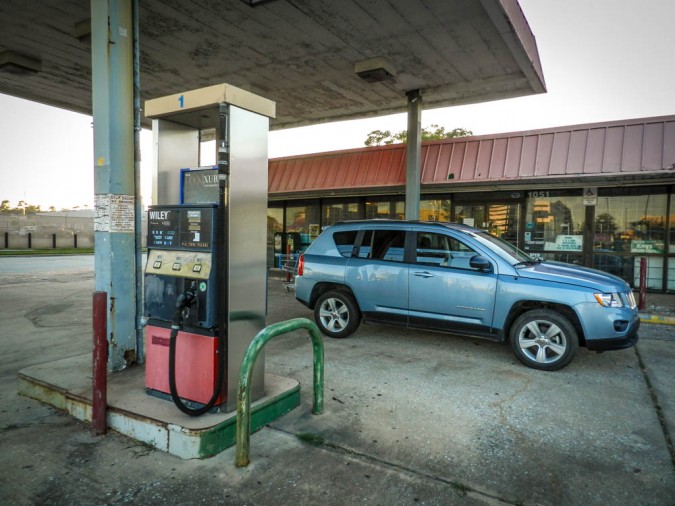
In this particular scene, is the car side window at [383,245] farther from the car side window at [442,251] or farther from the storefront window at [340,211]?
the storefront window at [340,211]

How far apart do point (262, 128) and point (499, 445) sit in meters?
3.26

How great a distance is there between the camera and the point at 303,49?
9164mm

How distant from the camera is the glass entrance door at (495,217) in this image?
485 inches

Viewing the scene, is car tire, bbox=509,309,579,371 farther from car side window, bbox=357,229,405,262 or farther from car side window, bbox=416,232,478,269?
car side window, bbox=357,229,405,262

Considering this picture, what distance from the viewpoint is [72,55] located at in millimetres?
9820

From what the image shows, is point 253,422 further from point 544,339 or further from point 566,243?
point 566,243

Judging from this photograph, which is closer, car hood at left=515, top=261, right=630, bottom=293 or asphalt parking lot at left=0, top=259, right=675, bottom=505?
asphalt parking lot at left=0, top=259, right=675, bottom=505

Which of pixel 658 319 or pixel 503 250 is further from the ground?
pixel 503 250

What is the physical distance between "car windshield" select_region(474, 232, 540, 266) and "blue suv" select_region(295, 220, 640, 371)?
0.03 m

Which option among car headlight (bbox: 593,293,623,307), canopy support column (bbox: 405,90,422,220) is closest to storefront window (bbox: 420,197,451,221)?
canopy support column (bbox: 405,90,422,220)

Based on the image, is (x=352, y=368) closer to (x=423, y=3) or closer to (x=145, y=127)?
(x=423, y=3)

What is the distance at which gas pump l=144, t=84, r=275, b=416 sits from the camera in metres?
3.38

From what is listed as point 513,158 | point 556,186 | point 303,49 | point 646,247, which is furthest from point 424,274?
point 646,247

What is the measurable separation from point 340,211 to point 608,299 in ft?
35.4
